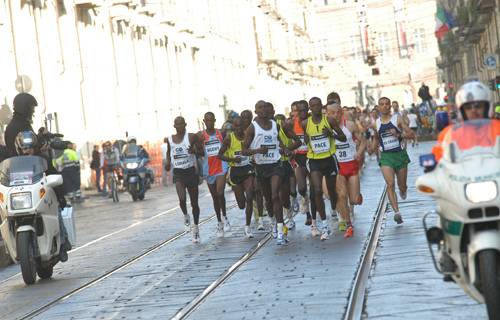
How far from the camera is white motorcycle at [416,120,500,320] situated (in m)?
7.97

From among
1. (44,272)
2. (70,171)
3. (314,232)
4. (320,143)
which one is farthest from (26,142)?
(70,171)

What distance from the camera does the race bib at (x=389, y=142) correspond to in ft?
56.8

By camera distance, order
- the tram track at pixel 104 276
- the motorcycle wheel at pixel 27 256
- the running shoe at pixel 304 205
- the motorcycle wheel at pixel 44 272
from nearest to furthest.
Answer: the tram track at pixel 104 276
the motorcycle wheel at pixel 27 256
the motorcycle wheel at pixel 44 272
the running shoe at pixel 304 205

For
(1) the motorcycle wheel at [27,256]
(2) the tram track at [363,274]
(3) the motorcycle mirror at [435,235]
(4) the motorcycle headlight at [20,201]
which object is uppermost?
(4) the motorcycle headlight at [20,201]

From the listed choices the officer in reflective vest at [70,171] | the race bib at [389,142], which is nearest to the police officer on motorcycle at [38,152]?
the race bib at [389,142]

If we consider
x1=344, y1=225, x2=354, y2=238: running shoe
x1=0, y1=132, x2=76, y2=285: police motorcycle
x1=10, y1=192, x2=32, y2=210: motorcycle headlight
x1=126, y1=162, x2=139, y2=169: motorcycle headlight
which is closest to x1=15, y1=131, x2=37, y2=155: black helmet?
x1=0, y1=132, x2=76, y2=285: police motorcycle

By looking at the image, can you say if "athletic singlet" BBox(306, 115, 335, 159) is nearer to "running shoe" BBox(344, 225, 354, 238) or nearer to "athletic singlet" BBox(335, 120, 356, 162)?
"athletic singlet" BBox(335, 120, 356, 162)

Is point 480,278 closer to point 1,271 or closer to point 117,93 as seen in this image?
point 1,271

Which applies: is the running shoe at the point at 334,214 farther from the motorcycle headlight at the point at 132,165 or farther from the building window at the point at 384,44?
the building window at the point at 384,44

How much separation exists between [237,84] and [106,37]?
27.3 m

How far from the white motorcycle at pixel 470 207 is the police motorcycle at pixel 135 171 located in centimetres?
2473

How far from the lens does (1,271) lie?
16906 millimetres

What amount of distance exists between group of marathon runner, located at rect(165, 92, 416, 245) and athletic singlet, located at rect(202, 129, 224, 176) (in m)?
0.01

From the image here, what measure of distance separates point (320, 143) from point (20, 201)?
4073 millimetres
